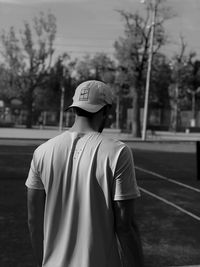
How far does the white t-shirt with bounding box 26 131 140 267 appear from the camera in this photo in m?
1.96

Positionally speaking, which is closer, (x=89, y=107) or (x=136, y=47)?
(x=89, y=107)

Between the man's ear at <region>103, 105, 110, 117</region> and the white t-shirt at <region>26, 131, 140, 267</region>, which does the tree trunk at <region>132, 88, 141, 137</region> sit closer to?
the man's ear at <region>103, 105, 110, 117</region>

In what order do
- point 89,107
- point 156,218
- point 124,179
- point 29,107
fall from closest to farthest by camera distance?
1. point 124,179
2. point 89,107
3. point 156,218
4. point 29,107

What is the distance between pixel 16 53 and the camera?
53.4 metres

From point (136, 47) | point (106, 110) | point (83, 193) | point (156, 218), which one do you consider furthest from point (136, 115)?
point (83, 193)

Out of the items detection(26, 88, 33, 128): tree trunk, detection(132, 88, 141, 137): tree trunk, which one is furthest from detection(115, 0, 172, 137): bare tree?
detection(26, 88, 33, 128): tree trunk

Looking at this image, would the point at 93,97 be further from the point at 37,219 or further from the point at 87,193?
the point at 37,219

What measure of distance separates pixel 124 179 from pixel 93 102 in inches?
16.2

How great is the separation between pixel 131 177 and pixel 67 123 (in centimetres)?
6073

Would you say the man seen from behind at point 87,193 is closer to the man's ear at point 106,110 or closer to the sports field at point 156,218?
the man's ear at point 106,110

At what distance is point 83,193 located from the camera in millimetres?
2004

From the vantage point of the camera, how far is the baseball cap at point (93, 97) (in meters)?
2.07

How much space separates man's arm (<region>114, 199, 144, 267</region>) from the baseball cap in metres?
0.48

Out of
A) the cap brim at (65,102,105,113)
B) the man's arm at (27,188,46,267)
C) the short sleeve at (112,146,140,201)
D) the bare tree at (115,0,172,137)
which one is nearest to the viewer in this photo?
the short sleeve at (112,146,140,201)
